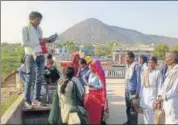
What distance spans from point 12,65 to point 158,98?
2245cm

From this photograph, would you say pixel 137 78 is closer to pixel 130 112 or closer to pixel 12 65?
pixel 130 112

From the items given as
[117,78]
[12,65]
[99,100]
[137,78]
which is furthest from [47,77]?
[12,65]


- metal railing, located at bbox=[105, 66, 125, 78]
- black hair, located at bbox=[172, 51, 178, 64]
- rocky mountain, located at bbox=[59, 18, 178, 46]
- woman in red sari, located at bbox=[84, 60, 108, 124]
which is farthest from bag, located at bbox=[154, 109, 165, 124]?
metal railing, located at bbox=[105, 66, 125, 78]

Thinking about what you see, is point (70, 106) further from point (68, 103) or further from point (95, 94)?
point (95, 94)

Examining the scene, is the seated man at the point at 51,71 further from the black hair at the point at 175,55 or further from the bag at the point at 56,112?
the black hair at the point at 175,55

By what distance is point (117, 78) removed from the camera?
1300 centimetres

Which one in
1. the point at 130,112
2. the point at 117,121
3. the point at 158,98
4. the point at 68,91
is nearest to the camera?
the point at 68,91

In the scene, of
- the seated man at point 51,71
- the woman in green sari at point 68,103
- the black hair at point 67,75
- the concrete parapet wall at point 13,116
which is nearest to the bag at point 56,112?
the woman in green sari at point 68,103

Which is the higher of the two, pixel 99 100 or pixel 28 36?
pixel 28 36

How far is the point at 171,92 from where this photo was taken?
4188 millimetres

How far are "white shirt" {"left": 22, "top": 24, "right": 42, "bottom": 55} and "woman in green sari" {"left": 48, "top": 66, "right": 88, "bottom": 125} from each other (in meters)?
0.74

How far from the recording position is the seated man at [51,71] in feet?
18.9

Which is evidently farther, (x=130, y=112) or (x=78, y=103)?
(x=130, y=112)

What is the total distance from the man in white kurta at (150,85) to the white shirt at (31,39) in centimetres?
135
